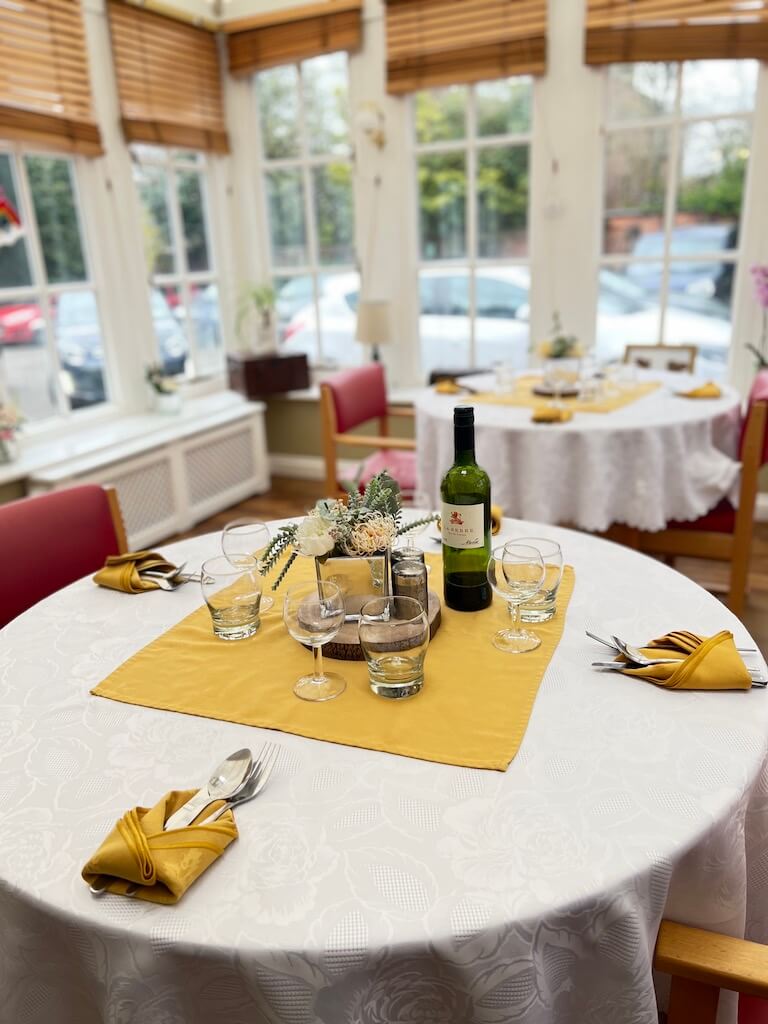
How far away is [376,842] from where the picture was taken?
85cm

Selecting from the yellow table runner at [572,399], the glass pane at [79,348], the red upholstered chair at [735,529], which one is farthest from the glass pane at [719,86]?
the glass pane at [79,348]

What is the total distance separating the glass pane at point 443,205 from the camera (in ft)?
14.5

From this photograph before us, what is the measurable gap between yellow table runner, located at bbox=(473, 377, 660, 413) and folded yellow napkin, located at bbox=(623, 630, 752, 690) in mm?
1820

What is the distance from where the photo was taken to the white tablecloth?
8.75 feet

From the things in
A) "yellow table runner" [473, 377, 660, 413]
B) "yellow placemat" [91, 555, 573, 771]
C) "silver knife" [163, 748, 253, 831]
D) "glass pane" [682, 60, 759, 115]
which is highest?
"glass pane" [682, 60, 759, 115]

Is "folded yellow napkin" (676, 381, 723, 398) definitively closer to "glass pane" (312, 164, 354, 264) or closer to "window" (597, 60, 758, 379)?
"window" (597, 60, 758, 379)

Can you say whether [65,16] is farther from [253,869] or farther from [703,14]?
[253,869]

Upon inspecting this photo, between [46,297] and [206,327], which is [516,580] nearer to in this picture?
[46,297]

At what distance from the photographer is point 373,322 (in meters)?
4.30

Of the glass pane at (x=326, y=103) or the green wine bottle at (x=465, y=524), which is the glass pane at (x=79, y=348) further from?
the green wine bottle at (x=465, y=524)

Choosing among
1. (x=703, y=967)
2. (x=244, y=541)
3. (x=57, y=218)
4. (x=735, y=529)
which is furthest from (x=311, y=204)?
(x=703, y=967)

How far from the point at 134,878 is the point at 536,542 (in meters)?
0.91

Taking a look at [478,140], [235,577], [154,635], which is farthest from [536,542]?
[478,140]

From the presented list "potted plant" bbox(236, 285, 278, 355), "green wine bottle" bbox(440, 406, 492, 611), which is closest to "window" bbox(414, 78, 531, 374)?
"potted plant" bbox(236, 285, 278, 355)
